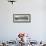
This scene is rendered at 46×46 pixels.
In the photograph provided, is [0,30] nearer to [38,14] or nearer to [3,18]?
[3,18]

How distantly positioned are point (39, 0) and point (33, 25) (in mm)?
1007

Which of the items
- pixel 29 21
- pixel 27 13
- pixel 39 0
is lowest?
pixel 29 21

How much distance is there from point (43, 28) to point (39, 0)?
1.11 m

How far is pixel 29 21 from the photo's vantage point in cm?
520

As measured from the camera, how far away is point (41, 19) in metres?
5.22

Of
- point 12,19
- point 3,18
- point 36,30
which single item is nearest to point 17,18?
point 12,19

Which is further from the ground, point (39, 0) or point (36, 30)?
point (39, 0)

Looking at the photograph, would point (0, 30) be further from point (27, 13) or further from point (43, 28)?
point (43, 28)

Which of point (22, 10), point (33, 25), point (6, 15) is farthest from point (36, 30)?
point (6, 15)

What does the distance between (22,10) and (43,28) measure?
108 cm

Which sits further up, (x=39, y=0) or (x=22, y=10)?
(x=39, y=0)

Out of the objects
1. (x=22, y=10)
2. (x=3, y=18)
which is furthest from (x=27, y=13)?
(x=3, y=18)

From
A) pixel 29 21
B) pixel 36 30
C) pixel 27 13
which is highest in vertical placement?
pixel 27 13

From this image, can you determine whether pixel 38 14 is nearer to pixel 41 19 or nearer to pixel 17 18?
pixel 41 19
